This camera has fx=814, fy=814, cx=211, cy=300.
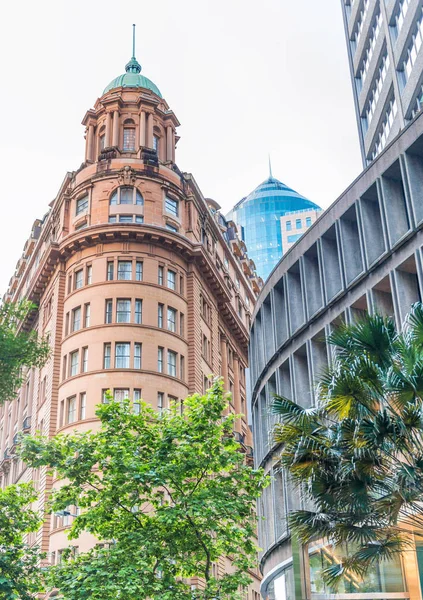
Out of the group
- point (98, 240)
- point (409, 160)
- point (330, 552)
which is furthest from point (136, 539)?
point (98, 240)

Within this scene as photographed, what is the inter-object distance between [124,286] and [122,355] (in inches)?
192

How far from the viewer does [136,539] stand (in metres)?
25.8

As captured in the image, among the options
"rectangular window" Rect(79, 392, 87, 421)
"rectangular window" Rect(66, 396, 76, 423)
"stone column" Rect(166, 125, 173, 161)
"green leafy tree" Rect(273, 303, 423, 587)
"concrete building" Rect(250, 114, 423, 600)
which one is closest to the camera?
"green leafy tree" Rect(273, 303, 423, 587)

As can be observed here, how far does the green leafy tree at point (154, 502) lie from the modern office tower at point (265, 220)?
5135 inches

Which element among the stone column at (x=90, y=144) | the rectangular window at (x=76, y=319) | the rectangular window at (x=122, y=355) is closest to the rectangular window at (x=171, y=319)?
the rectangular window at (x=122, y=355)

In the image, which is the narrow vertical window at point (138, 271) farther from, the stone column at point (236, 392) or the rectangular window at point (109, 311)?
the stone column at point (236, 392)

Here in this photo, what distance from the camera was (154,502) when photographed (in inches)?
1057

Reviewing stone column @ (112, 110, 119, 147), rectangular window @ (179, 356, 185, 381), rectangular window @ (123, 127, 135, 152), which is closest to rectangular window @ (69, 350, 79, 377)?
rectangular window @ (179, 356, 185, 381)

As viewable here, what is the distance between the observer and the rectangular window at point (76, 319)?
53.4 meters

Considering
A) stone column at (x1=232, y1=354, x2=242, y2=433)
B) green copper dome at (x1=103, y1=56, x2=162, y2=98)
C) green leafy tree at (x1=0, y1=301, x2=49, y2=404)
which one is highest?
green copper dome at (x1=103, y1=56, x2=162, y2=98)

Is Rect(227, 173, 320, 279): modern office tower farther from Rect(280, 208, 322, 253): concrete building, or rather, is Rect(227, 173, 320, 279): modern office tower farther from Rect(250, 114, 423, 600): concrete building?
Rect(250, 114, 423, 600): concrete building

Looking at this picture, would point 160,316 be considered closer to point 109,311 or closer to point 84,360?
point 109,311

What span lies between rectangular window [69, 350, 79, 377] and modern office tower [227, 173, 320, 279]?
107 meters

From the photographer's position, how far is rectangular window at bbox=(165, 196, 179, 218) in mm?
58156
